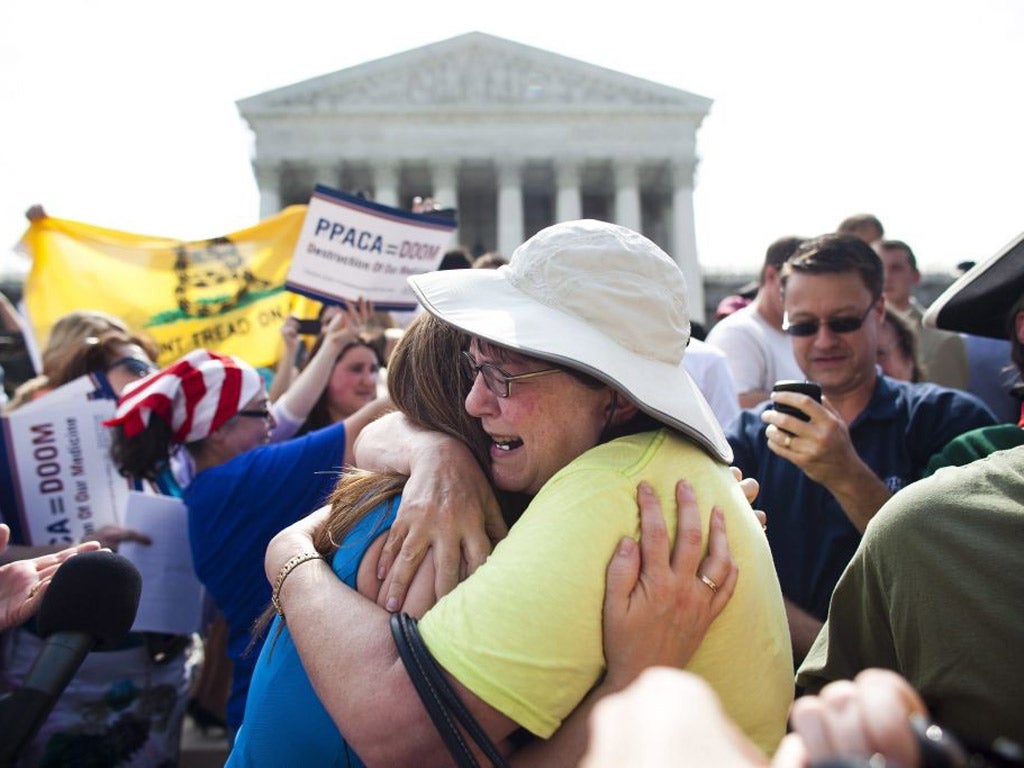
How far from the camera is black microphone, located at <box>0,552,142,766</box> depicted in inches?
47.2

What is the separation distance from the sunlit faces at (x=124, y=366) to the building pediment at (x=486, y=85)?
37.9m

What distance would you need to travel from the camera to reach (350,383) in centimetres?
438

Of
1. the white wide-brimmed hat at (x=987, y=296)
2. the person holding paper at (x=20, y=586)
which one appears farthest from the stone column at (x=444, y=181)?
the person holding paper at (x=20, y=586)

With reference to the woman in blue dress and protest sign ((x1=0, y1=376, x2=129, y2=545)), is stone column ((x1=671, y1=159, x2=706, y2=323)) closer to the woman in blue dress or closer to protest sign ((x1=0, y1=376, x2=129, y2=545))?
protest sign ((x1=0, y1=376, x2=129, y2=545))

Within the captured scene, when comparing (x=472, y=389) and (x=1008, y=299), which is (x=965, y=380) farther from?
(x=472, y=389)

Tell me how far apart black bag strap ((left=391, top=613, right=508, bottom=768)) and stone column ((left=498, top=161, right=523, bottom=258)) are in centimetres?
3704

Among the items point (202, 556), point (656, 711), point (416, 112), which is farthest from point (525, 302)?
point (416, 112)

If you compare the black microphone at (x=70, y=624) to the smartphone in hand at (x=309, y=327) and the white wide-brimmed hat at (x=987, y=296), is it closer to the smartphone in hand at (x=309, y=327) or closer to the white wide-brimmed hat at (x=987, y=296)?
the white wide-brimmed hat at (x=987, y=296)

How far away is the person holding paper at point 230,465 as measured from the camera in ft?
9.41

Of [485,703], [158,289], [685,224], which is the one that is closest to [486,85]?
[685,224]

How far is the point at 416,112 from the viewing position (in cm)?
3988

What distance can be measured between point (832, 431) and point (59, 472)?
9.76 ft

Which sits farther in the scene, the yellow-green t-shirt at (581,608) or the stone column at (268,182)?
the stone column at (268,182)

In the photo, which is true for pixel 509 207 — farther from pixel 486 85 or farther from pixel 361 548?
pixel 361 548
